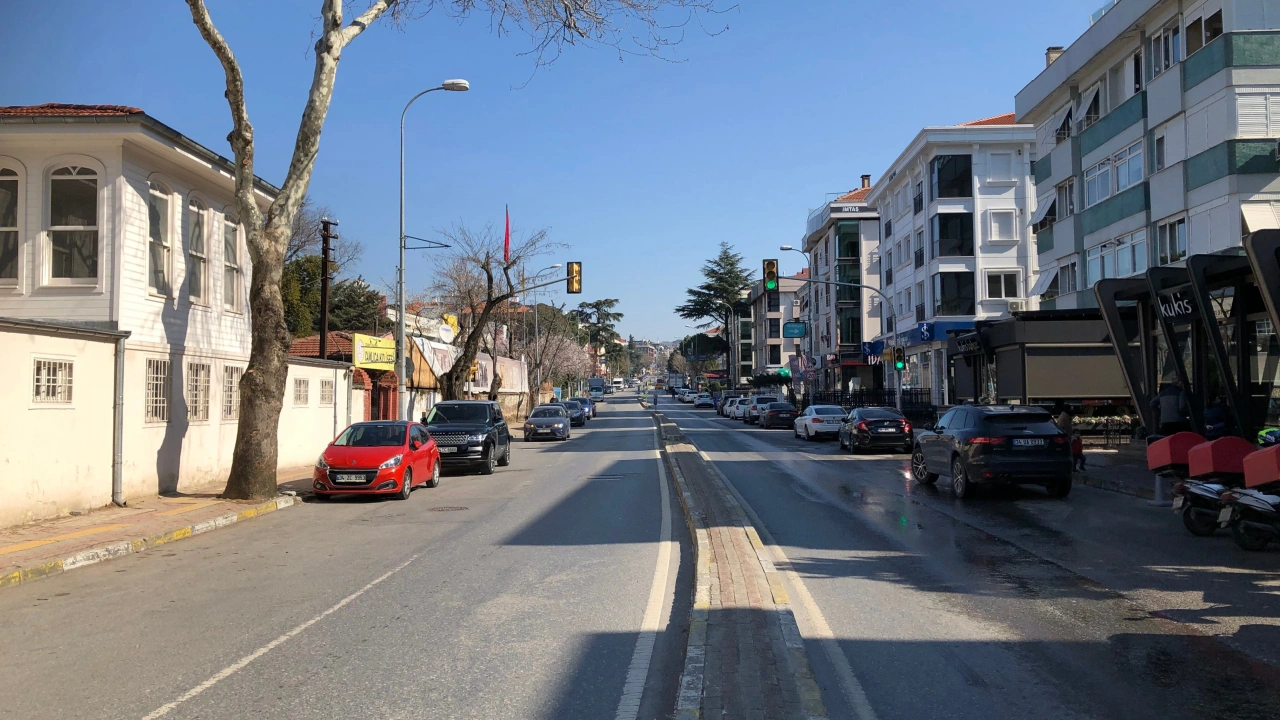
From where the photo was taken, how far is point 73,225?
15.8m

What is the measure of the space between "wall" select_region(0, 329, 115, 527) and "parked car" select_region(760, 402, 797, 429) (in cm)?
3848

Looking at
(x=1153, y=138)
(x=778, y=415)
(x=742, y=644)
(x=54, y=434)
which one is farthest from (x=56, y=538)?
(x=778, y=415)

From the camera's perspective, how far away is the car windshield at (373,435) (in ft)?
59.0

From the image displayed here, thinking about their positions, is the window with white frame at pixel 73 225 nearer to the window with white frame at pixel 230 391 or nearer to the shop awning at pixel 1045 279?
the window with white frame at pixel 230 391

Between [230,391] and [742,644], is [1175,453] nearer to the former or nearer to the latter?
[742,644]

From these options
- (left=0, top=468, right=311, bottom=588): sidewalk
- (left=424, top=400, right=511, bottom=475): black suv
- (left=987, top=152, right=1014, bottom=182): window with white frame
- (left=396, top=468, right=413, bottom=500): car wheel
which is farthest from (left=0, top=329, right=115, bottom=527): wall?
(left=987, top=152, right=1014, bottom=182): window with white frame

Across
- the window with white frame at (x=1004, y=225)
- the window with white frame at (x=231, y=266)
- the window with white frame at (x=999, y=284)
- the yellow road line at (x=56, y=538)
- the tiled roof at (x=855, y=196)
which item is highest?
the tiled roof at (x=855, y=196)

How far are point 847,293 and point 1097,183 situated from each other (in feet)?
131

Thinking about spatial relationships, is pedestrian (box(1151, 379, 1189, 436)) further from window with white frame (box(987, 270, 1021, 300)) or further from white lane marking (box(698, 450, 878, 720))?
window with white frame (box(987, 270, 1021, 300))

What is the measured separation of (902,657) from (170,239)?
15.8 meters

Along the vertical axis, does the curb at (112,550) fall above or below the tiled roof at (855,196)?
below

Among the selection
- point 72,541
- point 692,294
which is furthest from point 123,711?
→ point 692,294

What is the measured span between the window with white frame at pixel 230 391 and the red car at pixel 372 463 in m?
2.92

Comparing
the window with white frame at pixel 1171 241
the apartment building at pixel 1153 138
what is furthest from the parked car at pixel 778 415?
the window with white frame at pixel 1171 241
